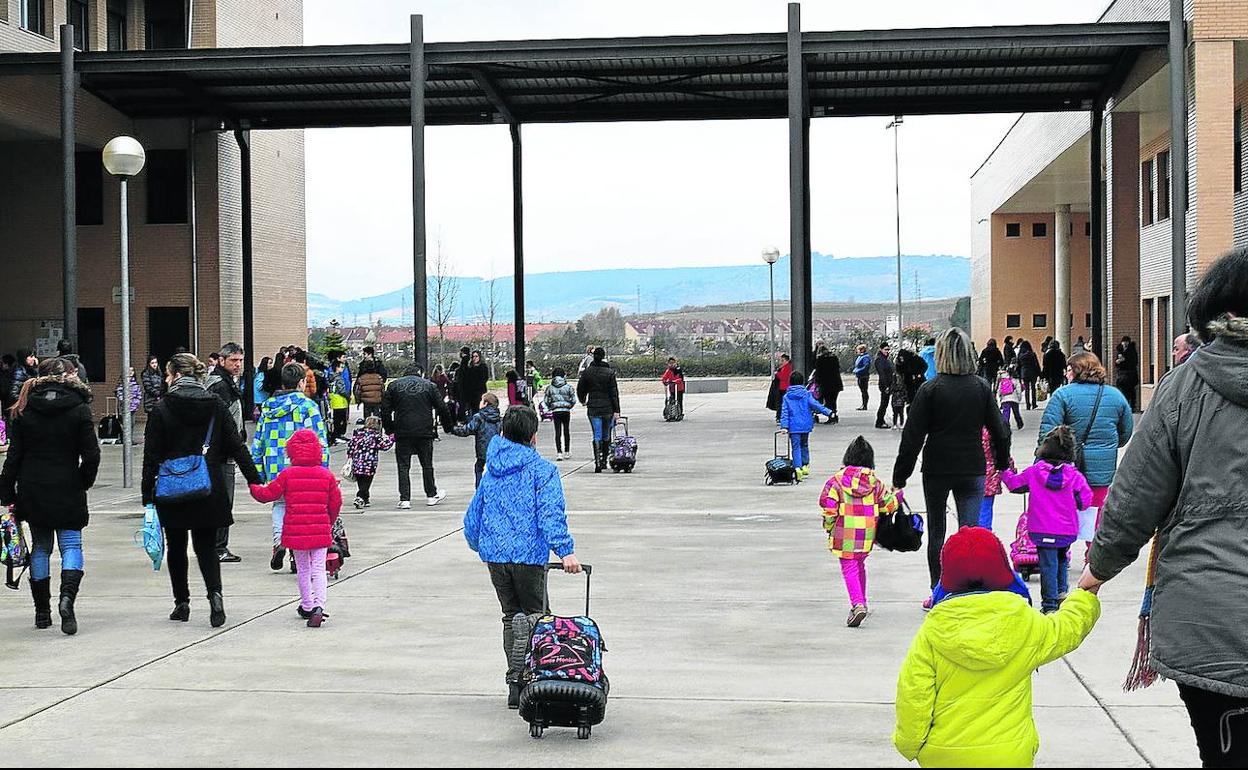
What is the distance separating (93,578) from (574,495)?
318 inches

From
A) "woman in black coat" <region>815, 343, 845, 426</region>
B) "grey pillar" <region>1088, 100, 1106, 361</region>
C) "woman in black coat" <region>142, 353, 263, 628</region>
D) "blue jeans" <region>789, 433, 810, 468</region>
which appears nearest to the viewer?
"woman in black coat" <region>142, 353, 263, 628</region>

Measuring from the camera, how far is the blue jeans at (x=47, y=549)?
10.2 metres

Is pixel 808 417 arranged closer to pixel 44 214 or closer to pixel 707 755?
pixel 707 755

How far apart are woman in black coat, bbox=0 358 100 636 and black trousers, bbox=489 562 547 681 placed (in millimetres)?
3962

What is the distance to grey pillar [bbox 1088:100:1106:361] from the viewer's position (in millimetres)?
34281

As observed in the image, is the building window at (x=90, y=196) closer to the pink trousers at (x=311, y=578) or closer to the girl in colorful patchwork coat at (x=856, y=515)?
Answer: the pink trousers at (x=311, y=578)

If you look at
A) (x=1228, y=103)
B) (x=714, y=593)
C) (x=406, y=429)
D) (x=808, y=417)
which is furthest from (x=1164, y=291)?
(x=714, y=593)

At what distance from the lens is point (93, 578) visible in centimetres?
1256

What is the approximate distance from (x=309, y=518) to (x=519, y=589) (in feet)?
9.61

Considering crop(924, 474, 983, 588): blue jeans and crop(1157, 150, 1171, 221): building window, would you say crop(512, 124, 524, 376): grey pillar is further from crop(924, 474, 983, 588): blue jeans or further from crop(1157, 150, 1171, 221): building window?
crop(924, 474, 983, 588): blue jeans

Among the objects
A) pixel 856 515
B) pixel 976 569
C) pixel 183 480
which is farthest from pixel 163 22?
pixel 976 569

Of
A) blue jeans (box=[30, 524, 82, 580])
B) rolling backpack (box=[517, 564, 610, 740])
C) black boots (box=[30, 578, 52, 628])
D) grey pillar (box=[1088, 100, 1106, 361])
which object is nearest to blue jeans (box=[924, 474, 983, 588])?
rolling backpack (box=[517, 564, 610, 740])

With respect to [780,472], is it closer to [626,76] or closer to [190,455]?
[190,455]

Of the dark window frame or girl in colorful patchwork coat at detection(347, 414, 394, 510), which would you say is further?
the dark window frame
